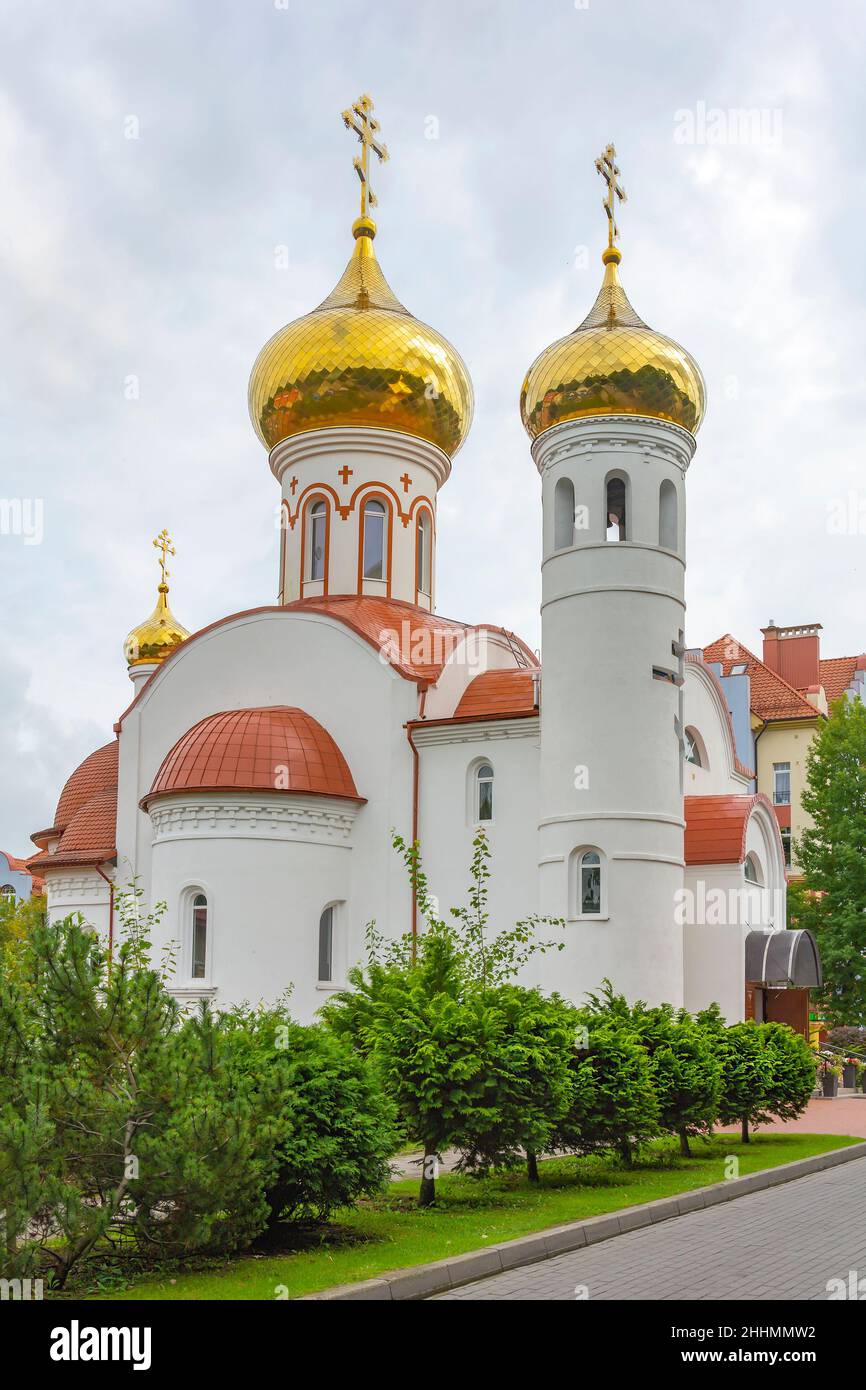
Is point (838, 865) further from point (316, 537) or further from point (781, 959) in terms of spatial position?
point (316, 537)

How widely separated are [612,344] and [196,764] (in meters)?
7.94

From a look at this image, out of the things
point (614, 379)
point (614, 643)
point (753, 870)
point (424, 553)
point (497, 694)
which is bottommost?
point (753, 870)

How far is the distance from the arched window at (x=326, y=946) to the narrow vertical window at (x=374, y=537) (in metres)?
6.27

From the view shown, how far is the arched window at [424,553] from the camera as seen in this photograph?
81.0 feet

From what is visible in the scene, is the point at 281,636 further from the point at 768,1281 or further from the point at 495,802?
the point at 768,1281

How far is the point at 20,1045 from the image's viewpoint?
7.52 meters

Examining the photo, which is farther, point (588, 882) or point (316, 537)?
point (316, 537)

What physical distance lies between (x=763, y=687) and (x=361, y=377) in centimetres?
1830

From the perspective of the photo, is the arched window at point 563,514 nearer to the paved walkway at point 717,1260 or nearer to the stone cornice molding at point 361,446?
the stone cornice molding at point 361,446

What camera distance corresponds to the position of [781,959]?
2011cm

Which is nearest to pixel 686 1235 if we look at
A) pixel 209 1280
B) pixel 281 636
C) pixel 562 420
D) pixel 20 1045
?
pixel 209 1280

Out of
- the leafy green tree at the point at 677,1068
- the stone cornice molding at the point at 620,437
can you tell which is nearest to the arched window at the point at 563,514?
the stone cornice molding at the point at 620,437

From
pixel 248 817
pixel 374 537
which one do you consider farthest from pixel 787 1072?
pixel 374 537

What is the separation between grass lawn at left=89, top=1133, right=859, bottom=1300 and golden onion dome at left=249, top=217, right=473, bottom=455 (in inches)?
532
